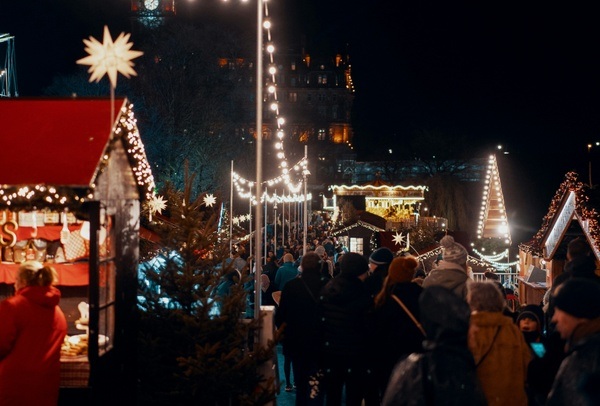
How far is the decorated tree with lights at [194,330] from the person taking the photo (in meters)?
7.10

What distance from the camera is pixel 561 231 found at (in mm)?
14609

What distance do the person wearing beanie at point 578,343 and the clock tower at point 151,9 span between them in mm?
68903

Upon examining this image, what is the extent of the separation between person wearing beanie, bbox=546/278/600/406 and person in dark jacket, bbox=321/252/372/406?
285 cm

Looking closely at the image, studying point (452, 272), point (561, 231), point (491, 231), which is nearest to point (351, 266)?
point (452, 272)

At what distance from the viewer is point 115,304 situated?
7.07 metres

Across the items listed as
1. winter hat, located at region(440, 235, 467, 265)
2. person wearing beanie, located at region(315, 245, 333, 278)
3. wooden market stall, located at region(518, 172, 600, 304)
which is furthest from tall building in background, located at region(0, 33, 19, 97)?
winter hat, located at region(440, 235, 467, 265)

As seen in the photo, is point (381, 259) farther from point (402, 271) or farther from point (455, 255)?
point (402, 271)

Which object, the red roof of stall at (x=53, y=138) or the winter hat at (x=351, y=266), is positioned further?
the winter hat at (x=351, y=266)

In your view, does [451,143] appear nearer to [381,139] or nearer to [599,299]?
[381,139]

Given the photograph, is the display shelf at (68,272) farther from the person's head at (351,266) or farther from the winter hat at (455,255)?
the winter hat at (455,255)

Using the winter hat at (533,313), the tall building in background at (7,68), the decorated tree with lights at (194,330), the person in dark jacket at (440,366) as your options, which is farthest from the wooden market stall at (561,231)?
the tall building in background at (7,68)

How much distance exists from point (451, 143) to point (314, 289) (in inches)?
2779

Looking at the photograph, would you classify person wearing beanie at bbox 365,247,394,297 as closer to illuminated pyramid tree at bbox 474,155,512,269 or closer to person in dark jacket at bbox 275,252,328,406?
person in dark jacket at bbox 275,252,328,406

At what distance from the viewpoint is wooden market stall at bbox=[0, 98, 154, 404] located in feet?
21.6
